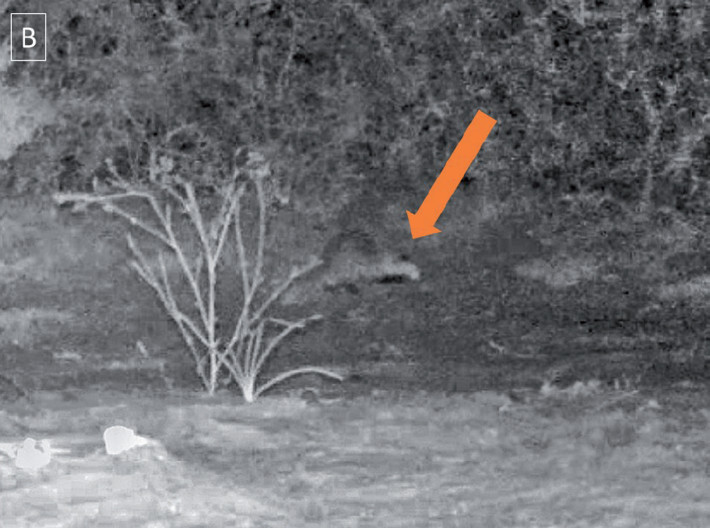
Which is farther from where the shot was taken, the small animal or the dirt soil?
the small animal

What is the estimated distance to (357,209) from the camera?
147 inches

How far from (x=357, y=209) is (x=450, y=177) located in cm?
34

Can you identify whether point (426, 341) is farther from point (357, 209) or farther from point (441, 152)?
point (441, 152)

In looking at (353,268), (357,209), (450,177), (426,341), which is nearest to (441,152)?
(450,177)

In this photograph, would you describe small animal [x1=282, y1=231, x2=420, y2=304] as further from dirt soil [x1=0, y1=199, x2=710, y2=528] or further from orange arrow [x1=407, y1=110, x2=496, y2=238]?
orange arrow [x1=407, y1=110, x2=496, y2=238]

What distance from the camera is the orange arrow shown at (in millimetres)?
3693

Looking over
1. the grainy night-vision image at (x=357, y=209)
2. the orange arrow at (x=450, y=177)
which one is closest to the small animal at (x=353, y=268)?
the grainy night-vision image at (x=357, y=209)

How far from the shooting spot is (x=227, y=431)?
10.9 feet

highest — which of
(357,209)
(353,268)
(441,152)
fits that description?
(441,152)

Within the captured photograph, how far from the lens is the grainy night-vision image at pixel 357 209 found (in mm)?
3660

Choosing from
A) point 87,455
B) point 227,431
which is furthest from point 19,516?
point 227,431

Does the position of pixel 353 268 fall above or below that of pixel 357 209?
below

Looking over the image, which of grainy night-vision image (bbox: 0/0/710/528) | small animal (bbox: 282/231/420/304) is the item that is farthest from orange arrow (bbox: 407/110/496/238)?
small animal (bbox: 282/231/420/304)

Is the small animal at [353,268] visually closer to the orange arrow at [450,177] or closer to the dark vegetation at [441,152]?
the dark vegetation at [441,152]
